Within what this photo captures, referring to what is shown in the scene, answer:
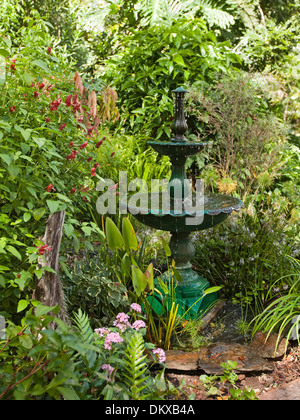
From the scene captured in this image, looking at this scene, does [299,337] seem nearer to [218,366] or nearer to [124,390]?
[218,366]

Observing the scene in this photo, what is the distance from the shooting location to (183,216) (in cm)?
296

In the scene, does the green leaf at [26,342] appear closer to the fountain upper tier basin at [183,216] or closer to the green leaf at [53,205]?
the green leaf at [53,205]

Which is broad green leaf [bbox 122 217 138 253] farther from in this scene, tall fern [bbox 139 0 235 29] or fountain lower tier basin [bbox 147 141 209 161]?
tall fern [bbox 139 0 235 29]

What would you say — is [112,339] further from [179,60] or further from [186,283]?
[179,60]

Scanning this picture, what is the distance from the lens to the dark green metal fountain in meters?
3.05

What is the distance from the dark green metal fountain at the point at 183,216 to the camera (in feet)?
10.00

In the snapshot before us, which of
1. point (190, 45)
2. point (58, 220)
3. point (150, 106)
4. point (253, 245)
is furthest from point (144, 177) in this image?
point (58, 220)

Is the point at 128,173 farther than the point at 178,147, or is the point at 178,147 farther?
the point at 128,173

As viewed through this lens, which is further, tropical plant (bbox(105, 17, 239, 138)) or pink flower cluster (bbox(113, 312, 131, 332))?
tropical plant (bbox(105, 17, 239, 138))

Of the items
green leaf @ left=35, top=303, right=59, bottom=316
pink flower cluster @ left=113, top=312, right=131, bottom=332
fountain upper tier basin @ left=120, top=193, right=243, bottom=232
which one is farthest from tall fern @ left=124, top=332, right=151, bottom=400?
fountain upper tier basin @ left=120, top=193, right=243, bottom=232

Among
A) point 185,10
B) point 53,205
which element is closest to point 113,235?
point 53,205

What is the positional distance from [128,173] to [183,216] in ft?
6.22

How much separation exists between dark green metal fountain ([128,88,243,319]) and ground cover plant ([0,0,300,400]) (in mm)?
191

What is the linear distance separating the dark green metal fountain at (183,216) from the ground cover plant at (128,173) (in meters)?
0.19
